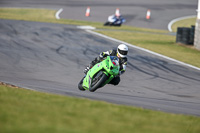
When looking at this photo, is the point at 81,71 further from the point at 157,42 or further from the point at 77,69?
the point at 157,42

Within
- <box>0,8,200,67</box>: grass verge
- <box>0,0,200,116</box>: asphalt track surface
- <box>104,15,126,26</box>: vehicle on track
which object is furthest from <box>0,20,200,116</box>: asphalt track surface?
<box>104,15,126,26</box>: vehicle on track

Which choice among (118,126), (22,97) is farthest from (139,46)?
(118,126)

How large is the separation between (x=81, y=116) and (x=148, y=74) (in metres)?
8.52

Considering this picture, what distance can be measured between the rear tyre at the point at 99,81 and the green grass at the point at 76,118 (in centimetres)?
213

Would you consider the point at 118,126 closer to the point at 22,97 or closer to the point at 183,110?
the point at 22,97

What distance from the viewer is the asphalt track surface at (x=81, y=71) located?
10945 millimetres

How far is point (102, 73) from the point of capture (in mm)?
10273

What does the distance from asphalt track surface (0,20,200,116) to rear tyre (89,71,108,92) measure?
30 centimetres

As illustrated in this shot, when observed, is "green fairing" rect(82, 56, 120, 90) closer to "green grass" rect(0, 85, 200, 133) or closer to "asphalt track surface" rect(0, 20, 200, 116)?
"asphalt track surface" rect(0, 20, 200, 116)

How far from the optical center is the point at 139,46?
2095 cm

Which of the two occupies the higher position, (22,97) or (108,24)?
(22,97)

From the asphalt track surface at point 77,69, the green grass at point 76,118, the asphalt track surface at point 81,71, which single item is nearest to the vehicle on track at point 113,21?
the asphalt track surface at point 77,69

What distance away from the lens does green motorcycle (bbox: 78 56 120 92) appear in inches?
399

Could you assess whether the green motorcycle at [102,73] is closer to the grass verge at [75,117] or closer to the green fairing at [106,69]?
the green fairing at [106,69]
